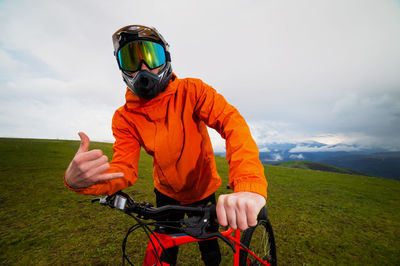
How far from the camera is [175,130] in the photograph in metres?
1.68

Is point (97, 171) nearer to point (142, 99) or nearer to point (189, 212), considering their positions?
point (189, 212)

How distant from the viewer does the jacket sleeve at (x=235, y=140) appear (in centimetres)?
108

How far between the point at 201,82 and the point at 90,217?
15.9 ft

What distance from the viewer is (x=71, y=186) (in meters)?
1.11

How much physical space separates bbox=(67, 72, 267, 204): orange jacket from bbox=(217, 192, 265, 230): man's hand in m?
0.59

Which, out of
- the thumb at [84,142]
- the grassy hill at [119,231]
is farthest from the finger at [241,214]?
Result: the grassy hill at [119,231]

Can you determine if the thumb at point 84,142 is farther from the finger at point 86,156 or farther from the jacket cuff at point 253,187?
the jacket cuff at point 253,187

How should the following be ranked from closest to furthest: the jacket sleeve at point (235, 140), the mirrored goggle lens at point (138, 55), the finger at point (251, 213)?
the finger at point (251, 213) < the jacket sleeve at point (235, 140) < the mirrored goggle lens at point (138, 55)

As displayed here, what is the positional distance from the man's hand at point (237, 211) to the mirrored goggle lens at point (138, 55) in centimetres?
179

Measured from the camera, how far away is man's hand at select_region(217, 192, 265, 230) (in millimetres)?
876

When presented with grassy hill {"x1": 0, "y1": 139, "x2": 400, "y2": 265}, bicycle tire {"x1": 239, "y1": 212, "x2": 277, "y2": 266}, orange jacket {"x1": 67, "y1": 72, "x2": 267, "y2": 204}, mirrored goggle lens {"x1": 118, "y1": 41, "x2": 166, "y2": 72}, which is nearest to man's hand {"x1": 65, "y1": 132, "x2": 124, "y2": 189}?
orange jacket {"x1": 67, "y1": 72, "x2": 267, "y2": 204}

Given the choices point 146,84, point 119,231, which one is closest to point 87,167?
point 146,84

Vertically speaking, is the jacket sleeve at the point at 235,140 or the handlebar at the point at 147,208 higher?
the jacket sleeve at the point at 235,140

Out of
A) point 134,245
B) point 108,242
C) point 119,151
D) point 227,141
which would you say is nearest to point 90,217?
→ point 108,242
